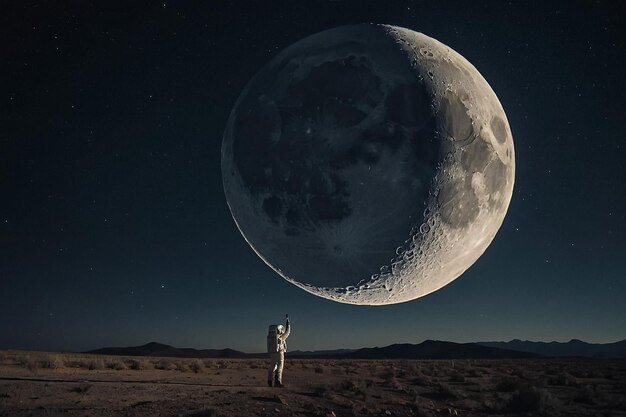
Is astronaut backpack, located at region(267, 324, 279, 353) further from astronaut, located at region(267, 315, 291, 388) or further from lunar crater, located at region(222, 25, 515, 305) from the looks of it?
lunar crater, located at region(222, 25, 515, 305)

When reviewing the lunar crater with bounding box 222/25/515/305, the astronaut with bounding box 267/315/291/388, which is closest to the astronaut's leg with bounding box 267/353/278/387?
the astronaut with bounding box 267/315/291/388

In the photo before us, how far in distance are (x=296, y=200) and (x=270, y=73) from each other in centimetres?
321

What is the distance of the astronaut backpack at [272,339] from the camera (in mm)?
11156

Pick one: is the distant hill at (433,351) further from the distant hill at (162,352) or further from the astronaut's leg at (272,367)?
the astronaut's leg at (272,367)

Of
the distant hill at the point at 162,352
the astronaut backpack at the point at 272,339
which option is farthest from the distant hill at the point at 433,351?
the astronaut backpack at the point at 272,339

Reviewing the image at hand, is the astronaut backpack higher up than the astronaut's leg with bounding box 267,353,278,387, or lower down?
higher up

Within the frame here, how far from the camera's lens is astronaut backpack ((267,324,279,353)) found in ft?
36.6

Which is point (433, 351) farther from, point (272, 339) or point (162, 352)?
point (272, 339)

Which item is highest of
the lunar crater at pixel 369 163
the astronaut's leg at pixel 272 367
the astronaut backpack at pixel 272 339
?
the lunar crater at pixel 369 163

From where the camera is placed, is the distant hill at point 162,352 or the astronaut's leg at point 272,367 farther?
the distant hill at point 162,352

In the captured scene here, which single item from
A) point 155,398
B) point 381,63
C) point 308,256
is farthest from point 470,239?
point 155,398

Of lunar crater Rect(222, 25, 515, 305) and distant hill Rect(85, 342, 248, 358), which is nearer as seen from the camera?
lunar crater Rect(222, 25, 515, 305)

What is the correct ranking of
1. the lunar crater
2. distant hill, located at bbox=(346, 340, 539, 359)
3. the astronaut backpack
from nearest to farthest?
the lunar crater, the astronaut backpack, distant hill, located at bbox=(346, 340, 539, 359)

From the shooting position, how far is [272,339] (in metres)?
11.3
